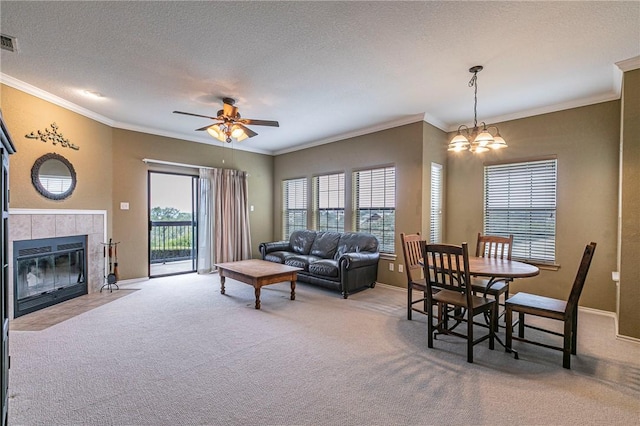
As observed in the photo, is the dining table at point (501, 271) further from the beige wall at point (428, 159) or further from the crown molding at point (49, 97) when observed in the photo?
the crown molding at point (49, 97)

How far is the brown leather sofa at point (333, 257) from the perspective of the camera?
4.70 metres

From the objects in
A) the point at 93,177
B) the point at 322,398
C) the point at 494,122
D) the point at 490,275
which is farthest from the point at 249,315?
the point at 494,122

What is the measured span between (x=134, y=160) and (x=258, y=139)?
232 centimetres

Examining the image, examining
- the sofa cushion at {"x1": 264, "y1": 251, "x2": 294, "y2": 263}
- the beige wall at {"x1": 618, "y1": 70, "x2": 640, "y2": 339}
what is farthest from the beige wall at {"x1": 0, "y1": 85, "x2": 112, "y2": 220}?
the beige wall at {"x1": 618, "y1": 70, "x2": 640, "y2": 339}

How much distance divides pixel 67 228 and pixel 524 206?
22.1 ft

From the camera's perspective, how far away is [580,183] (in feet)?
13.3

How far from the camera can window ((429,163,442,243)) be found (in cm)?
509

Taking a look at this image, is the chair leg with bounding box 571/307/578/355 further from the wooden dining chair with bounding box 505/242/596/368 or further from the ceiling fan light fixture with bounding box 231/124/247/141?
the ceiling fan light fixture with bounding box 231/124/247/141

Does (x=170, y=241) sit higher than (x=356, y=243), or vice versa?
(x=356, y=243)

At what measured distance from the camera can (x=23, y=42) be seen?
281cm

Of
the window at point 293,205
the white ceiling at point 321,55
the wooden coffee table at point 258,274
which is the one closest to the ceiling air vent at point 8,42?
the white ceiling at point 321,55

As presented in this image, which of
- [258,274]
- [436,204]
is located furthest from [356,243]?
[258,274]

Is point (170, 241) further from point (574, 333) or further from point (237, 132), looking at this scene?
point (574, 333)

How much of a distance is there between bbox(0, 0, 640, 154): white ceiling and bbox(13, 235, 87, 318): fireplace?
6.56 ft
